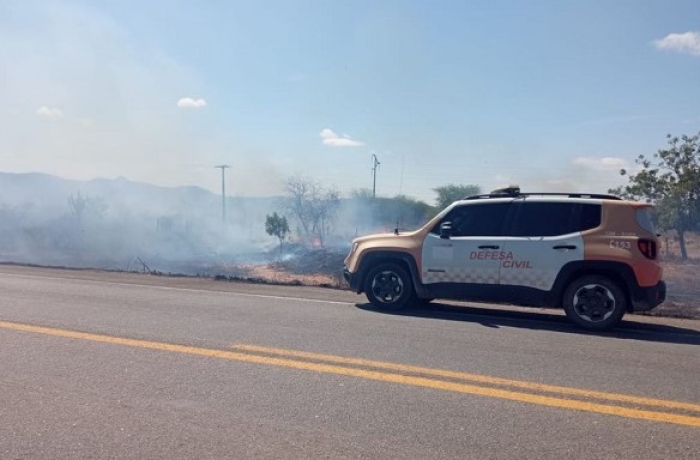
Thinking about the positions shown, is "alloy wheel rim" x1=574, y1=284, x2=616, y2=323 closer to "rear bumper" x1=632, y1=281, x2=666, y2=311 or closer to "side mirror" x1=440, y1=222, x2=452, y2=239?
"rear bumper" x1=632, y1=281, x2=666, y2=311

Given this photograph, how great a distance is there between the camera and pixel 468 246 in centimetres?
959

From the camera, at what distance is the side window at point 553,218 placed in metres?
9.04

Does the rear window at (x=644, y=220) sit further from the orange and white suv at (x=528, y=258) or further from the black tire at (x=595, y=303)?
the black tire at (x=595, y=303)

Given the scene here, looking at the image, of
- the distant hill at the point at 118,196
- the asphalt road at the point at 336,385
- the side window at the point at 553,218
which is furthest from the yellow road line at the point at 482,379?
the distant hill at the point at 118,196

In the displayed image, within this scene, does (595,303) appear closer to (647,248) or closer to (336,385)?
(647,248)

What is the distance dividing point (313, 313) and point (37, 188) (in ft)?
343

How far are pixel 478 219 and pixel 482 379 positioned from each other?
4243 millimetres

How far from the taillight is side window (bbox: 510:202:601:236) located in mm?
614

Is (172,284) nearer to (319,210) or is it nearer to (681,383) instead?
(681,383)

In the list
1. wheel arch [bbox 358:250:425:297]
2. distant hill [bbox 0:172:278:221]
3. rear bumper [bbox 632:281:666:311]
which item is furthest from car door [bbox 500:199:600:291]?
distant hill [bbox 0:172:278:221]

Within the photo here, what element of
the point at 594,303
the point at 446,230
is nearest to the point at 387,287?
the point at 446,230

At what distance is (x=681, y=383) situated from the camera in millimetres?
5930

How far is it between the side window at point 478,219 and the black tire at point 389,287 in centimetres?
87

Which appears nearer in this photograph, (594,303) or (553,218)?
(594,303)
